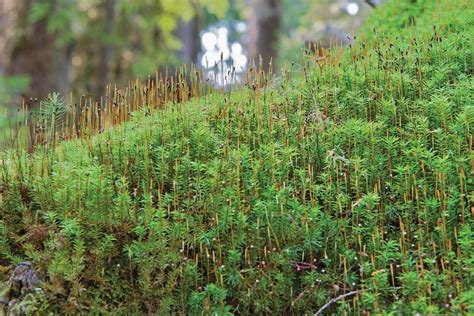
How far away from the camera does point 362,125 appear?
10.3ft

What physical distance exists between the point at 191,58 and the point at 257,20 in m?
2.20

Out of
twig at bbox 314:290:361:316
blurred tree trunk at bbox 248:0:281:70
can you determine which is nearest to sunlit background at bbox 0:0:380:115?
blurred tree trunk at bbox 248:0:281:70

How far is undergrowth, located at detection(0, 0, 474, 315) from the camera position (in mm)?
2451

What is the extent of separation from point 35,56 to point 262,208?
21.5 feet

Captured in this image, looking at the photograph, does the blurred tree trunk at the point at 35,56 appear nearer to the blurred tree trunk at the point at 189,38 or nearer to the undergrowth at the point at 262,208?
the blurred tree trunk at the point at 189,38

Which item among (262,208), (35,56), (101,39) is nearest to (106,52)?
(101,39)

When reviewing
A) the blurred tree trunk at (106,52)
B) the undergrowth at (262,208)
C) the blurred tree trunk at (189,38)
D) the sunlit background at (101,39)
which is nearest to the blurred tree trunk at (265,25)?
the sunlit background at (101,39)

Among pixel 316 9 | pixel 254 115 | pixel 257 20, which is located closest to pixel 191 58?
pixel 257 20

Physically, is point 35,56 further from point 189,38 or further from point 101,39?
point 189,38

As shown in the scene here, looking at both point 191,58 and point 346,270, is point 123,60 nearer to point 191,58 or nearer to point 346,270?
point 191,58

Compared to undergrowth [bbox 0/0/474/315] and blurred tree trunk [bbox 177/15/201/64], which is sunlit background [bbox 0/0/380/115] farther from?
undergrowth [bbox 0/0/474/315]

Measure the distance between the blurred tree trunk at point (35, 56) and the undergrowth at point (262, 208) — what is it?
508 cm

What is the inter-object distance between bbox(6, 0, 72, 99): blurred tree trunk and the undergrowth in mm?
5083

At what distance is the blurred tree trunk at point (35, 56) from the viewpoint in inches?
313
